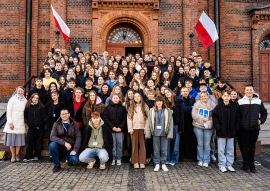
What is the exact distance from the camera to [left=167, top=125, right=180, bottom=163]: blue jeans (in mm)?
6430

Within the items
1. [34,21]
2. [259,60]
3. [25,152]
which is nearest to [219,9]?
[259,60]

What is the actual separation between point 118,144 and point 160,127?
1.14 m

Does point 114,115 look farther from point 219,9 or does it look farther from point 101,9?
point 219,9

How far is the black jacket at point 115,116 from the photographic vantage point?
629cm

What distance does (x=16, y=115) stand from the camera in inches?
268

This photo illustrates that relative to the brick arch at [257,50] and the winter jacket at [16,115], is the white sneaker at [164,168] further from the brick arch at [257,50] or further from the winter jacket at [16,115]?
the brick arch at [257,50]

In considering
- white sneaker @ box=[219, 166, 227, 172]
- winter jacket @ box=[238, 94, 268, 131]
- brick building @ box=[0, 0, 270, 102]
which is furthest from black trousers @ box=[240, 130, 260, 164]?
brick building @ box=[0, 0, 270, 102]

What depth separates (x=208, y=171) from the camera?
5.92m

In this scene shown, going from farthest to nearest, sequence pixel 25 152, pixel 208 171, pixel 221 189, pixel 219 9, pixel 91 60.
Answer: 1. pixel 219 9
2. pixel 91 60
3. pixel 25 152
4. pixel 208 171
5. pixel 221 189

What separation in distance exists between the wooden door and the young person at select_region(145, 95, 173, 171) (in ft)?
31.5

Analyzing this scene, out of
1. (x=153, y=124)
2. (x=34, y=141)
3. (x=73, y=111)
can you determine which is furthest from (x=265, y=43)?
(x=34, y=141)

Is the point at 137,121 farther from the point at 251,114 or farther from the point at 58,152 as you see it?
the point at 251,114

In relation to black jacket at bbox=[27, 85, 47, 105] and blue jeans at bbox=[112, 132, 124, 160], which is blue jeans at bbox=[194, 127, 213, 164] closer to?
blue jeans at bbox=[112, 132, 124, 160]

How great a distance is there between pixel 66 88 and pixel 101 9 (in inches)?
238
